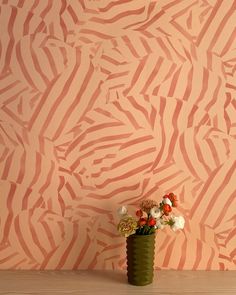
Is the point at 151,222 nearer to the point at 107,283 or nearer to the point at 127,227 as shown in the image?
the point at 127,227

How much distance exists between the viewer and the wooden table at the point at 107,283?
143 cm

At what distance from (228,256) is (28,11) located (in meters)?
1.28

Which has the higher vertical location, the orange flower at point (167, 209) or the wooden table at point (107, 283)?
the orange flower at point (167, 209)

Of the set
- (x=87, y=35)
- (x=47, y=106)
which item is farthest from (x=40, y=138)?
(x=87, y=35)

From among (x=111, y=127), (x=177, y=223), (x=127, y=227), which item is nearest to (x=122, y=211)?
(x=127, y=227)

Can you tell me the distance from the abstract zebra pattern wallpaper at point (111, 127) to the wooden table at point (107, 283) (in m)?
0.05

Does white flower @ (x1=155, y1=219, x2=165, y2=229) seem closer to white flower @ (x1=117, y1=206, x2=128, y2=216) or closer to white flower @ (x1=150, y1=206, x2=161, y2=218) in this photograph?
white flower @ (x1=150, y1=206, x2=161, y2=218)

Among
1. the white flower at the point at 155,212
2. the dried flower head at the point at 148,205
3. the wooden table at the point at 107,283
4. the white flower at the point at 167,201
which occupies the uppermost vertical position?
the white flower at the point at 167,201

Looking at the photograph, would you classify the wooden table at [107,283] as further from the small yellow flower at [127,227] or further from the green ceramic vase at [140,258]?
the small yellow flower at [127,227]

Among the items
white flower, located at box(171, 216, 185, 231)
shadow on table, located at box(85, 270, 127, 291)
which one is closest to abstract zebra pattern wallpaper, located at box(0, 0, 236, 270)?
shadow on table, located at box(85, 270, 127, 291)

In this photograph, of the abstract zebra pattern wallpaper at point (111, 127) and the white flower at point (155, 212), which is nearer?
the white flower at point (155, 212)

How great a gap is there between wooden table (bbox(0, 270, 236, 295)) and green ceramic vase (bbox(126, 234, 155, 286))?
3 centimetres

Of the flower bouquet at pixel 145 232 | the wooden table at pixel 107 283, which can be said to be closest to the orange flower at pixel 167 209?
the flower bouquet at pixel 145 232

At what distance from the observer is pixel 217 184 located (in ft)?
5.32
